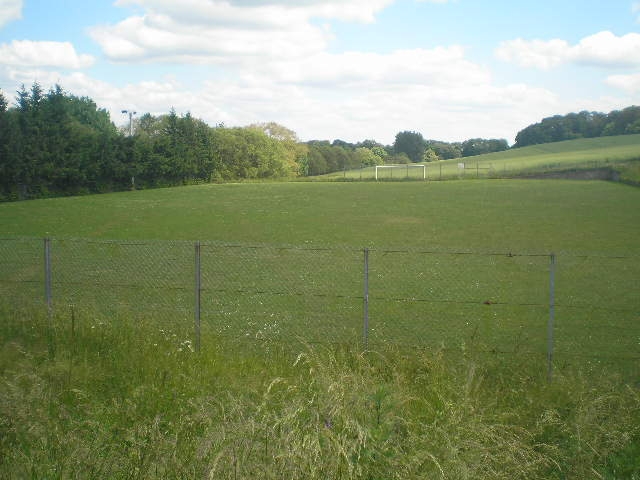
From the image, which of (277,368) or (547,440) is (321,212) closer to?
(277,368)

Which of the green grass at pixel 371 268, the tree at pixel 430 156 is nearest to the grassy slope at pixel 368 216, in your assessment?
the green grass at pixel 371 268

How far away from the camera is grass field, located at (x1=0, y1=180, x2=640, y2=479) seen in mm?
3908

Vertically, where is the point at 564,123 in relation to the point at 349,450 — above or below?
above

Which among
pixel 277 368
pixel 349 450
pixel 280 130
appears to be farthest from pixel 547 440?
pixel 280 130

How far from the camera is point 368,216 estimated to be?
33281mm

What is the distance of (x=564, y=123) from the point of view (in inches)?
4963

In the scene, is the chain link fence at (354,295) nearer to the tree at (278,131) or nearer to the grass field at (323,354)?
the grass field at (323,354)

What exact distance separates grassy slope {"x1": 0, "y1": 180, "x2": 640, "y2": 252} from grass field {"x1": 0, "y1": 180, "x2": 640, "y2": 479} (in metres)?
0.28

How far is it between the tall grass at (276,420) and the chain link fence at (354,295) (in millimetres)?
1092

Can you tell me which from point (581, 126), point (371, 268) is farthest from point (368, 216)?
point (581, 126)

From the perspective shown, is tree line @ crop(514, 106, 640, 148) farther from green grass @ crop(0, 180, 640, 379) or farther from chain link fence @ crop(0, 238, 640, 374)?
chain link fence @ crop(0, 238, 640, 374)

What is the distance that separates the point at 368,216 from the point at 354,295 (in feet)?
61.4

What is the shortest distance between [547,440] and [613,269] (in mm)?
13795

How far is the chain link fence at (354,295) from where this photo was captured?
35.1 feet
